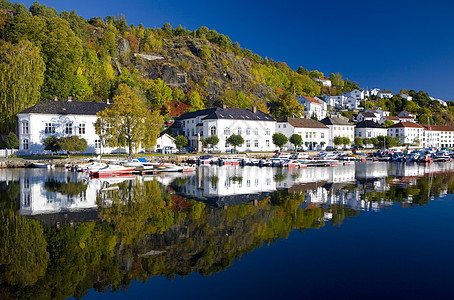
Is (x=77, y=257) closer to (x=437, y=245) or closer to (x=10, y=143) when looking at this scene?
(x=437, y=245)

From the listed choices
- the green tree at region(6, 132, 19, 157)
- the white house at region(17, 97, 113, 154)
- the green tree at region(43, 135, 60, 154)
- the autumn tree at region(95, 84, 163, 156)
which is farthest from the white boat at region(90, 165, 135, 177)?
the green tree at region(6, 132, 19, 157)

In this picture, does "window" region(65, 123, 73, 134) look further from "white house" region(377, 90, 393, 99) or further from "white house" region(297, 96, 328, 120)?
"white house" region(377, 90, 393, 99)

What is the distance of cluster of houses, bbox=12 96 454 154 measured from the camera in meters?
49.1

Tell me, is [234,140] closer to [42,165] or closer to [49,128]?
[49,128]

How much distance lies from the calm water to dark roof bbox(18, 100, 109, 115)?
105ft

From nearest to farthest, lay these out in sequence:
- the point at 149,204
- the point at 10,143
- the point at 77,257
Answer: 1. the point at 77,257
2. the point at 149,204
3. the point at 10,143

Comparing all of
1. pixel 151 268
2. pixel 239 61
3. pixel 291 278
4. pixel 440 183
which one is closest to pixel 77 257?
pixel 151 268

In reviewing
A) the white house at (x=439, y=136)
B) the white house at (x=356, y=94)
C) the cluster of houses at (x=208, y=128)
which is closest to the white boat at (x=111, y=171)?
the cluster of houses at (x=208, y=128)

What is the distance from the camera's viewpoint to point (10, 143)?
1816 inches

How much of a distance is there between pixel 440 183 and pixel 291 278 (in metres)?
25.7

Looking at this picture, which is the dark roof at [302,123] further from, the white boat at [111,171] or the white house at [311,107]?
the white boat at [111,171]

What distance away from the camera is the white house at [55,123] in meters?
48.6

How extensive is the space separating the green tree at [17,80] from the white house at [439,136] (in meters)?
116

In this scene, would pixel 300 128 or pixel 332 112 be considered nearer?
pixel 300 128
